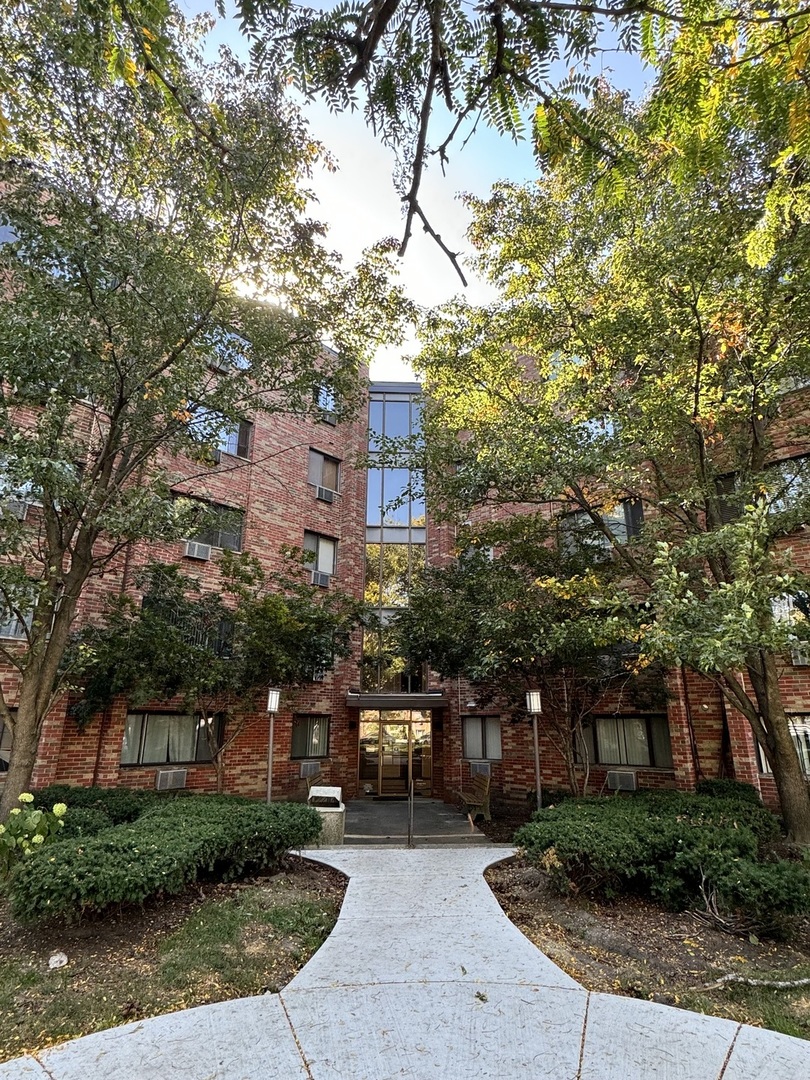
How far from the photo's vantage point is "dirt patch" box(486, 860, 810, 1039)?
3.79 metres

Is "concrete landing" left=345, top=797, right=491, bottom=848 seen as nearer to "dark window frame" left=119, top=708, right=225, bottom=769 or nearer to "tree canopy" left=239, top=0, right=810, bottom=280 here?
"dark window frame" left=119, top=708, right=225, bottom=769

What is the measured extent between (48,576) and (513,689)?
8758mm

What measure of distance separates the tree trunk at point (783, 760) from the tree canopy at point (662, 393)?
1.1 inches

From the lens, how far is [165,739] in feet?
40.7

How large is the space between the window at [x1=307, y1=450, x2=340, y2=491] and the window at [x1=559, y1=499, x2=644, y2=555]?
25.2 feet

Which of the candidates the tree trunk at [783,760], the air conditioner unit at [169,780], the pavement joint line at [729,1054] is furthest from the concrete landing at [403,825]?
the pavement joint line at [729,1054]

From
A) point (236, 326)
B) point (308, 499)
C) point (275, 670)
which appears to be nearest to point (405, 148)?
point (236, 326)

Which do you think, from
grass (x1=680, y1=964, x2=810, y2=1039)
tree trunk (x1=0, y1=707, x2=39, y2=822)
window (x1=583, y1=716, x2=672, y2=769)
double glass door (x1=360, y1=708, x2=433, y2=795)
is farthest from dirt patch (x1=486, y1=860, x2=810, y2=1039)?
double glass door (x1=360, y1=708, x2=433, y2=795)

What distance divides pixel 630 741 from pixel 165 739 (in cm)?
1027

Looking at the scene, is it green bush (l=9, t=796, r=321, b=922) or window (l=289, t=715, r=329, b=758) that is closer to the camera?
green bush (l=9, t=796, r=321, b=922)

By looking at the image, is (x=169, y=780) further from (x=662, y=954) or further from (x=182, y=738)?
(x=662, y=954)

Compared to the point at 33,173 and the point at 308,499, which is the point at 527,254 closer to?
the point at 33,173

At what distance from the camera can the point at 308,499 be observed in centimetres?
1655

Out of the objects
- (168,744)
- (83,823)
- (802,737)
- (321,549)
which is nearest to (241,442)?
(321,549)
